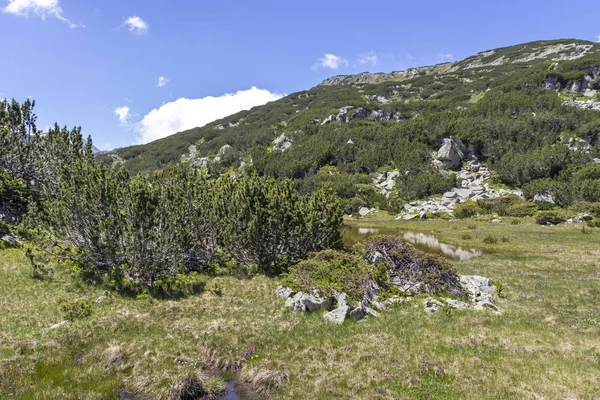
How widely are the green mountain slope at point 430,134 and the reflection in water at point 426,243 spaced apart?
35384mm

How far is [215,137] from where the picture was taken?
18250 centimetres

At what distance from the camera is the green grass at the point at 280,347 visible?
11.2 m

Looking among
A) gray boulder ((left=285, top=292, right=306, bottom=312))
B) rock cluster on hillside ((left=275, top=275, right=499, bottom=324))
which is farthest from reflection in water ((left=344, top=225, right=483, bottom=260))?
gray boulder ((left=285, top=292, right=306, bottom=312))

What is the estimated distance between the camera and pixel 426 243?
48.9m

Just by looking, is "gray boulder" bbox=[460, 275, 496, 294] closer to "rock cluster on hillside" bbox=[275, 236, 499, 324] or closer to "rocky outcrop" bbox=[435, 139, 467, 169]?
"rock cluster on hillside" bbox=[275, 236, 499, 324]

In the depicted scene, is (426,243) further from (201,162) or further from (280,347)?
(201,162)

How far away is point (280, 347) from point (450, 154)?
108404 millimetres

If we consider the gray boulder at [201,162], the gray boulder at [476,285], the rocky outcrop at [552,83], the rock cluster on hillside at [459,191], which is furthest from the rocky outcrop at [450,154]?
the gray boulder at [201,162]

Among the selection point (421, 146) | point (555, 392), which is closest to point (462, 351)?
point (555, 392)

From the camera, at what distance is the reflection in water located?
1638 inches

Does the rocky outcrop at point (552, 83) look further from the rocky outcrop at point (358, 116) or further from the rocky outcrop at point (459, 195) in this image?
the rocky outcrop at point (459, 195)

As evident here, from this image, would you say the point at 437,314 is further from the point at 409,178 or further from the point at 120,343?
the point at 409,178

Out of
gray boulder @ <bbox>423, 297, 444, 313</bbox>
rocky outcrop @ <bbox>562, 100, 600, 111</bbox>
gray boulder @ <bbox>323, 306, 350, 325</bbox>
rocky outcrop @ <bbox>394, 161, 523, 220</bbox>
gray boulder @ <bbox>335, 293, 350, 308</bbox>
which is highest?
rocky outcrop @ <bbox>562, 100, 600, 111</bbox>

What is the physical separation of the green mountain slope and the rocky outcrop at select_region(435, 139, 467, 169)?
3.97 metres
